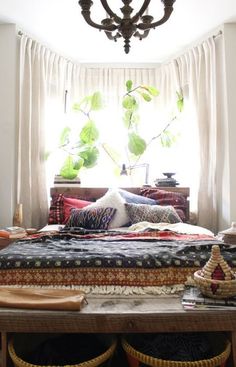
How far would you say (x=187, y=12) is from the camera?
306 cm

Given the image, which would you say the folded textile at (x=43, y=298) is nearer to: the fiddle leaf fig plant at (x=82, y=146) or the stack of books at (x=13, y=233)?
the stack of books at (x=13, y=233)

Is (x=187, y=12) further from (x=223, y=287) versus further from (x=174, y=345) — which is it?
(x=174, y=345)

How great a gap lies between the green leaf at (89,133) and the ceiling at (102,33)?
3.06 feet

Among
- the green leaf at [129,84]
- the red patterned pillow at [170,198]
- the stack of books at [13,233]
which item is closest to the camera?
the stack of books at [13,233]

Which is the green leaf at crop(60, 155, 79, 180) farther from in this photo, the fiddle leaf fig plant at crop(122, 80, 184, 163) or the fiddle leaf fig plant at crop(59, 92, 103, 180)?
the fiddle leaf fig plant at crop(122, 80, 184, 163)

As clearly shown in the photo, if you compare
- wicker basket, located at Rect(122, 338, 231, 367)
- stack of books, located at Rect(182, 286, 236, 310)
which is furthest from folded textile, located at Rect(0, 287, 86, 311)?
stack of books, located at Rect(182, 286, 236, 310)

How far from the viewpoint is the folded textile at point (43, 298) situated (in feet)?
4.40

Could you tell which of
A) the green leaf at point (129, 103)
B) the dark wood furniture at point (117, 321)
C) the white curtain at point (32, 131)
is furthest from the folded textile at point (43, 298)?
the green leaf at point (129, 103)

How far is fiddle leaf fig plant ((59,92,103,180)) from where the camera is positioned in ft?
11.6

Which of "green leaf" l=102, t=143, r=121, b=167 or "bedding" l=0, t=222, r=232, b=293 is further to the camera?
"green leaf" l=102, t=143, r=121, b=167

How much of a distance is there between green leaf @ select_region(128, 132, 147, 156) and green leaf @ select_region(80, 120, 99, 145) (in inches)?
15.8

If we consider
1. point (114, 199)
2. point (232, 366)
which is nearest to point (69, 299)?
point (232, 366)

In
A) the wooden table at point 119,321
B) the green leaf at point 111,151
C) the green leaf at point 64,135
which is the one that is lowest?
the wooden table at point 119,321

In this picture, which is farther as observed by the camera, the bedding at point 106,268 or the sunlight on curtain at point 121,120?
the sunlight on curtain at point 121,120
